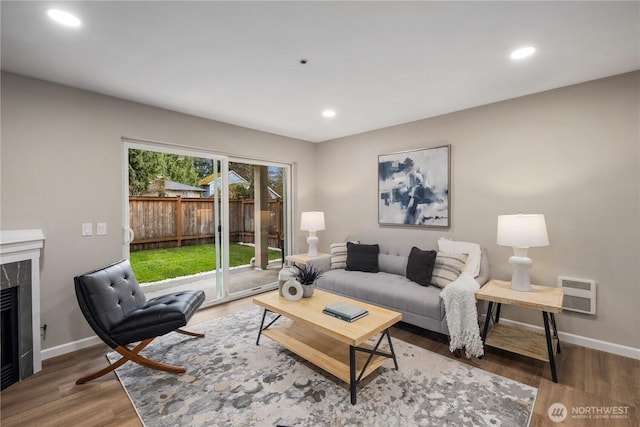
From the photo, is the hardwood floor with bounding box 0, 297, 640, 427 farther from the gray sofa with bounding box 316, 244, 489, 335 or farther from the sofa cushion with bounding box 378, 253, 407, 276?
the sofa cushion with bounding box 378, 253, 407, 276

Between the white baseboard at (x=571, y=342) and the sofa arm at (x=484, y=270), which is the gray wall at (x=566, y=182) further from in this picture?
the sofa arm at (x=484, y=270)

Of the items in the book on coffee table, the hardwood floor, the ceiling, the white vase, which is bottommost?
the hardwood floor

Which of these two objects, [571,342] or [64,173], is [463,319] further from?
[64,173]

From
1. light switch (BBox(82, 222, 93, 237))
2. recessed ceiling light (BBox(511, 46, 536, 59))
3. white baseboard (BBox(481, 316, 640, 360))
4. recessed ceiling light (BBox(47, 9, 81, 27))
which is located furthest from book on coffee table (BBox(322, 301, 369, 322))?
recessed ceiling light (BBox(47, 9, 81, 27))

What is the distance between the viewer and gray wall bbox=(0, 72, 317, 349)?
245cm

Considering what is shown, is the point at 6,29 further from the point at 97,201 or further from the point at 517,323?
the point at 517,323

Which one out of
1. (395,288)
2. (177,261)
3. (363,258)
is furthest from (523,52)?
(177,261)

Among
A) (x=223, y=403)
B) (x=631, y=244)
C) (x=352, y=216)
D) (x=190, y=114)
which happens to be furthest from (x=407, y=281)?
(x=190, y=114)

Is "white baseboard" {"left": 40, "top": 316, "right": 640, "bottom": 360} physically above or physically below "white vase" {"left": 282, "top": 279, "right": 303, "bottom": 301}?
below

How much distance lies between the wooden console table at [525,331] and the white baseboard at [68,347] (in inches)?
146

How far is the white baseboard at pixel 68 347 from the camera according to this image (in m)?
2.59

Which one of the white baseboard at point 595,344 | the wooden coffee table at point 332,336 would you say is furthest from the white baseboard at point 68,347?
the white baseboard at point 595,344

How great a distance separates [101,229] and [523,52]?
403 cm

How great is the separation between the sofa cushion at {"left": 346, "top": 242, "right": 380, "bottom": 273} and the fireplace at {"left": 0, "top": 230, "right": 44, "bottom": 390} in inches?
123
